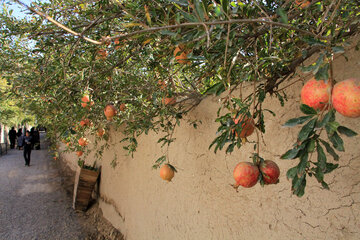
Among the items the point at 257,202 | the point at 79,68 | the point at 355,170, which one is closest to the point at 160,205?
the point at 257,202

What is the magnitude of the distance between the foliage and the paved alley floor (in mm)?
2866

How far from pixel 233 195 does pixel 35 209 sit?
570 cm

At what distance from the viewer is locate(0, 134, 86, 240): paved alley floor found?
194 inches

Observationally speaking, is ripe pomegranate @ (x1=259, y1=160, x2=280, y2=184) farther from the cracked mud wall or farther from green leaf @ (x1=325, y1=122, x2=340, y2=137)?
the cracked mud wall

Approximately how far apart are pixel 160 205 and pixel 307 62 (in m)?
2.47

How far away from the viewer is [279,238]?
1.79 metres

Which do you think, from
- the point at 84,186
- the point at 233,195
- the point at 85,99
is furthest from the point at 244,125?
the point at 84,186

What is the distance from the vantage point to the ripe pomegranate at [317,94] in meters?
0.87

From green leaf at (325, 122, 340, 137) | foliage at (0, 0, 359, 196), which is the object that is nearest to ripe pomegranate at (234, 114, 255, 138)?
foliage at (0, 0, 359, 196)

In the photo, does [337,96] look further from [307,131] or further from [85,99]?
[85,99]

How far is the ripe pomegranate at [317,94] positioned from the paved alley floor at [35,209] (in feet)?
16.5

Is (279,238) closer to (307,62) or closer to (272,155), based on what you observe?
(272,155)

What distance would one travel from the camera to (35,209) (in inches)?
243

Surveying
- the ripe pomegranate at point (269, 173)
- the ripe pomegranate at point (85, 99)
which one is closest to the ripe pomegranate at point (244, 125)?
the ripe pomegranate at point (269, 173)
